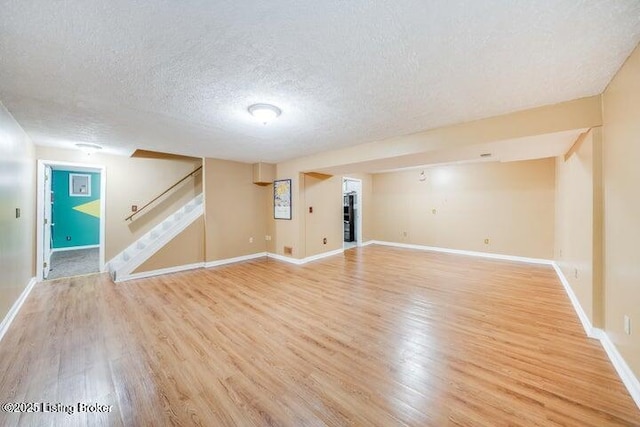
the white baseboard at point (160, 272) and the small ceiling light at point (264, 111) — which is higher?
the small ceiling light at point (264, 111)

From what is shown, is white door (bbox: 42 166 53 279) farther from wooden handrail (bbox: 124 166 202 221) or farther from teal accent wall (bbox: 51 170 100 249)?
teal accent wall (bbox: 51 170 100 249)

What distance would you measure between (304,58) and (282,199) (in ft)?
14.1

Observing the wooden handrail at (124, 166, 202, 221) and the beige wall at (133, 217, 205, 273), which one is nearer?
the beige wall at (133, 217, 205, 273)

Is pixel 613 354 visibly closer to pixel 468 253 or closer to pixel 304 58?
pixel 304 58

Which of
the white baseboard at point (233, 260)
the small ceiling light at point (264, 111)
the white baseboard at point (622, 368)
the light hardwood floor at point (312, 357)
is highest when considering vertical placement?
the small ceiling light at point (264, 111)

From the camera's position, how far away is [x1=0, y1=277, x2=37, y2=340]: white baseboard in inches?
102

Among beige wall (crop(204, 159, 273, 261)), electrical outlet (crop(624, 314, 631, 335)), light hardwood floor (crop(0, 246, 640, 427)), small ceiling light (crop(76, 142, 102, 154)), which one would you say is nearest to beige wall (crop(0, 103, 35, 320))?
light hardwood floor (crop(0, 246, 640, 427))

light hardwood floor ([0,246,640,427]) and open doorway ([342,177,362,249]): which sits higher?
open doorway ([342,177,362,249])

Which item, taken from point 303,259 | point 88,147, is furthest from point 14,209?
point 303,259

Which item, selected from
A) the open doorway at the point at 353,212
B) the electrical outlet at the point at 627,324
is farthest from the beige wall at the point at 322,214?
the electrical outlet at the point at 627,324

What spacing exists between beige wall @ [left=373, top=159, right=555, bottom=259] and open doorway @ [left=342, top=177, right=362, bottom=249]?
2.25ft

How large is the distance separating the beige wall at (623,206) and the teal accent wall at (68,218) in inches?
401

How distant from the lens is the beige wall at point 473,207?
5309mm

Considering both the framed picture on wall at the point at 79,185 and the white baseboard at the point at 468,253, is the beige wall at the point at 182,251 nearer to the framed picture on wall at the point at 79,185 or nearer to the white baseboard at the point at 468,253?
the framed picture on wall at the point at 79,185
